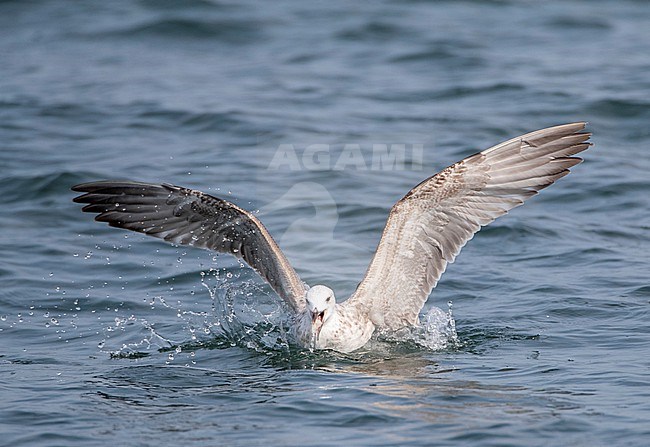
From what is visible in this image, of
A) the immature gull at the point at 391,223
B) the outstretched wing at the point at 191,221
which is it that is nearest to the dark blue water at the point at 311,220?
the immature gull at the point at 391,223

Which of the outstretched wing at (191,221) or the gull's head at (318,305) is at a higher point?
the outstretched wing at (191,221)

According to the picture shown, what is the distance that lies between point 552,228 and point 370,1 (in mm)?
10665

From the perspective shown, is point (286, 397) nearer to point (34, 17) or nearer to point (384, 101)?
point (384, 101)

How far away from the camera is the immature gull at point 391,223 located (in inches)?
303

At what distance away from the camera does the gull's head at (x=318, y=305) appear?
24.3ft

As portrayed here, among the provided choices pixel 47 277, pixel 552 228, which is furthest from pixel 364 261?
pixel 47 277

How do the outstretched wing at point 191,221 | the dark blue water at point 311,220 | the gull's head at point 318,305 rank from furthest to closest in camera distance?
the outstretched wing at point 191,221 → the gull's head at point 318,305 → the dark blue water at point 311,220

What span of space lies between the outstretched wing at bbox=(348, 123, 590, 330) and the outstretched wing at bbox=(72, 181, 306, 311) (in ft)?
1.95

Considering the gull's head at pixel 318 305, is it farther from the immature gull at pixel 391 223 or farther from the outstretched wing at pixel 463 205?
Result: the outstretched wing at pixel 463 205

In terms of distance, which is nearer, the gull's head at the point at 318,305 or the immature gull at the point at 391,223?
the gull's head at the point at 318,305

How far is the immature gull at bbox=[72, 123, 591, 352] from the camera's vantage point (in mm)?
7691

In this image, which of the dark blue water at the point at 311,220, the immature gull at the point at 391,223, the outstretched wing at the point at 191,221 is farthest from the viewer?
the outstretched wing at the point at 191,221

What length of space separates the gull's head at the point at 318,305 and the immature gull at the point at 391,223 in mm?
19

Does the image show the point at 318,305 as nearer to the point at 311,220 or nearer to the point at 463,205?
the point at 463,205
